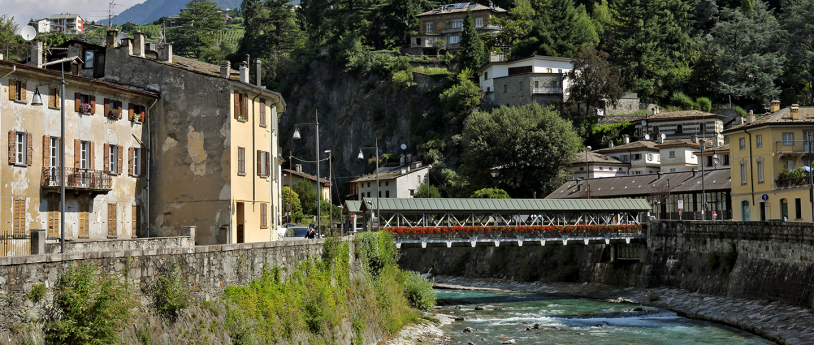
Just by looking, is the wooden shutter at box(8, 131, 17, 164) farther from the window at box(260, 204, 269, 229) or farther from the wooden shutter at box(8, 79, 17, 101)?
the window at box(260, 204, 269, 229)

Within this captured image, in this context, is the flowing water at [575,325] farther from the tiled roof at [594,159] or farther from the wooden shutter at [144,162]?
the tiled roof at [594,159]

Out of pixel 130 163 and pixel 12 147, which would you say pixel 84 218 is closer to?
pixel 130 163

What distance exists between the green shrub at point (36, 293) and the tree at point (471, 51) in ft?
318

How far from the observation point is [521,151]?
82500mm

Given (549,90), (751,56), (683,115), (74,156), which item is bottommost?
(74,156)

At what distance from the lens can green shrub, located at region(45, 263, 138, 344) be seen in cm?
1533

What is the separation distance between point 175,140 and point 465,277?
132 feet

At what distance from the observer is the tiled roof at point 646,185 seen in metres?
66.2

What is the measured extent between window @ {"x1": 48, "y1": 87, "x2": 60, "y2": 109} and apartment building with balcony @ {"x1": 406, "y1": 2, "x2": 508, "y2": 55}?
9117 centimetres

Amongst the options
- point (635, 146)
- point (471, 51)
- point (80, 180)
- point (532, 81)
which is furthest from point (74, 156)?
point (471, 51)

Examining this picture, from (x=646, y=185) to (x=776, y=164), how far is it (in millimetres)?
19363

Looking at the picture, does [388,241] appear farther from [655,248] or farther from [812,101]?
[812,101]

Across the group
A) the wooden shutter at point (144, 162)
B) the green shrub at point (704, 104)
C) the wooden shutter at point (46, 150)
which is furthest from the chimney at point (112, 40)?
the green shrub at point (704, 104)

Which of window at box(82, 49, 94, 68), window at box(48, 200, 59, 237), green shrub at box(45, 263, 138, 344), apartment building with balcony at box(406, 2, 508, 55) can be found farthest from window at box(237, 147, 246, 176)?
apartment building with balcony at box(406, 2, 508, 55)
